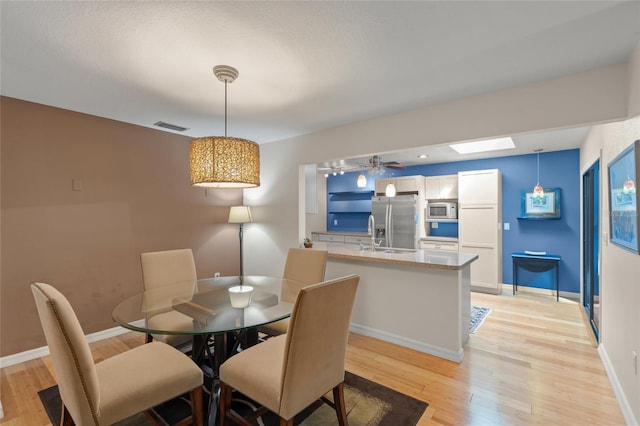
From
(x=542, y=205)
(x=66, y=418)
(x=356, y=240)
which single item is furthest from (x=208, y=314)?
(x=542, y=205)

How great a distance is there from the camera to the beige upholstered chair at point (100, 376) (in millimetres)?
1284

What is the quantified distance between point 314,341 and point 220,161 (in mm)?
1306

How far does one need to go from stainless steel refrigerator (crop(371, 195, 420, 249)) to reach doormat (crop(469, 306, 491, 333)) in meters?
1.67

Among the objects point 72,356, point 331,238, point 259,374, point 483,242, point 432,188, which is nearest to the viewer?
point 72,356

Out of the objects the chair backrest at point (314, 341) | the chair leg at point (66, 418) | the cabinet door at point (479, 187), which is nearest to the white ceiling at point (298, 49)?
the chair backrest at point (314, 341)

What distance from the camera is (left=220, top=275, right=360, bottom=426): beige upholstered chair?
141cm

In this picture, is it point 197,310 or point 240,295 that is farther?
point 240,295

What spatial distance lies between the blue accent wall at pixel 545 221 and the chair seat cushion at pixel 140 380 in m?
5.37

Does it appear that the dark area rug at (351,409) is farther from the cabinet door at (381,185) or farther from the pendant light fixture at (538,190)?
the cabinet door at (381,185)

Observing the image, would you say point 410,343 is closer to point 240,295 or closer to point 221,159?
point 240,295

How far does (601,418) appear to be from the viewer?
192cm

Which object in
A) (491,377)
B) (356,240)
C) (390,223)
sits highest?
(390,223)

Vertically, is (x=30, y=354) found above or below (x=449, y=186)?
below

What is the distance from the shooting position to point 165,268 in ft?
9.23
